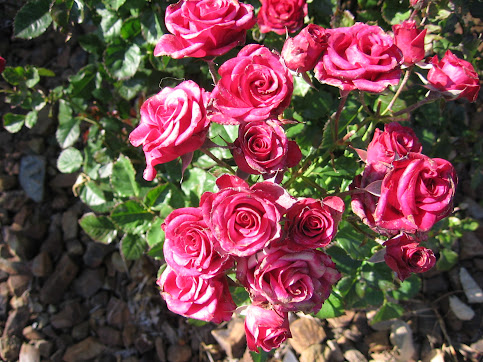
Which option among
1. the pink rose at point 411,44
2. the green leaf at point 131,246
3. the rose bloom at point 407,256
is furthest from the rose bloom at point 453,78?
the green leaf at point 131,246

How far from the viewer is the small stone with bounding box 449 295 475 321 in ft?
6.59

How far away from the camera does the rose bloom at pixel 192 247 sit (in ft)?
2.95

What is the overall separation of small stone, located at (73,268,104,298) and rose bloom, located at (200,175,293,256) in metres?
1.58

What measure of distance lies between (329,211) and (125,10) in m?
1.30

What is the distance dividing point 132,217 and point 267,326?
772mm

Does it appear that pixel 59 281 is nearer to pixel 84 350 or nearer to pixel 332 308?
pixel 84 350

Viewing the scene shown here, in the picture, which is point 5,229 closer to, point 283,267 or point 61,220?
point 61,220

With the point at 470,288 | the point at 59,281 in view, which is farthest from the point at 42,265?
the point at 470,288

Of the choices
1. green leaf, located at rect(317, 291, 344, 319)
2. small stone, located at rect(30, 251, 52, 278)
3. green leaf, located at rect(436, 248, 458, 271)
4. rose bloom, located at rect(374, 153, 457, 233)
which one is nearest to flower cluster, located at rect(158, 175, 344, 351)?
rose bloom, located at rect(374, 153, 457, 233)

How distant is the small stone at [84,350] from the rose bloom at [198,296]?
127 cm

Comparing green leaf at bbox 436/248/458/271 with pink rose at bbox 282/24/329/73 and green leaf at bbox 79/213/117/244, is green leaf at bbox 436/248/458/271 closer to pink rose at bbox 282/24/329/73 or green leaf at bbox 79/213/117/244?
pink rose at bbox 282/24/329/73

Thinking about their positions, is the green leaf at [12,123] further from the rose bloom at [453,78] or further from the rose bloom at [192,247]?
the rose bloom at [453,78]

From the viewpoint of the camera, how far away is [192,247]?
91 centimetres

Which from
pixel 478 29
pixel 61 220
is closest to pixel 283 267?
pixel 61 220
